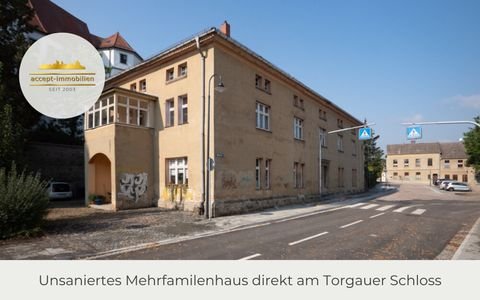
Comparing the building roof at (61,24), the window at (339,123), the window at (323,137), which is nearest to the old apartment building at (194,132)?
the window at (323,137)

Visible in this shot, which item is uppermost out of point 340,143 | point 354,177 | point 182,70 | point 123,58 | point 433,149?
point 123,58

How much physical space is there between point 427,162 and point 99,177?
7844cm

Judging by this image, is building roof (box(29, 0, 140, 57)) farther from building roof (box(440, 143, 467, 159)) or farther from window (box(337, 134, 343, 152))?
building roof (box(440, 143, 467, 159))

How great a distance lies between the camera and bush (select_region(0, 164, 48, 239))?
8.99 meters

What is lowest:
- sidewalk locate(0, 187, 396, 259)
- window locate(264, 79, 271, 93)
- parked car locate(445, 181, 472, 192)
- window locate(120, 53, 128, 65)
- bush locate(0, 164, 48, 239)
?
parked car locate(445, 181, 472, 192)

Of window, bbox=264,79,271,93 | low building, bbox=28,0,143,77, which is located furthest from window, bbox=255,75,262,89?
low building, bbox=28,0,143,77

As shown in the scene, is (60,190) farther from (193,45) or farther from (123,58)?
(123,58)

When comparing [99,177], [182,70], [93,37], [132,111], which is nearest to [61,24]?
[93,37]

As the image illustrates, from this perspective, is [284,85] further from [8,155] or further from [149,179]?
[8,155]

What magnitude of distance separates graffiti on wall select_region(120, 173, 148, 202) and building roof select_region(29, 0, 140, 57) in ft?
87.8

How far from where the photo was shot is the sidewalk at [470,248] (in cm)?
716

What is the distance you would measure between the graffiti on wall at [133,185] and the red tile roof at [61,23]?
26.8 m

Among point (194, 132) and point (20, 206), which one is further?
point (194, 132)

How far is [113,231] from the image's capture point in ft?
34.9
